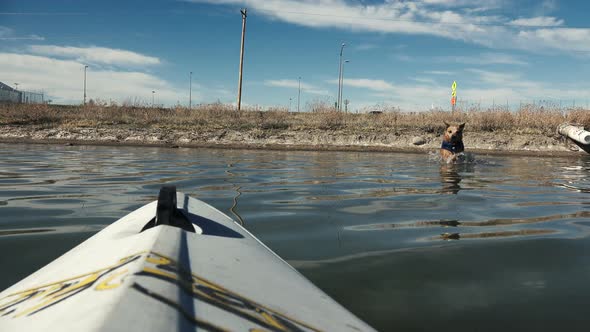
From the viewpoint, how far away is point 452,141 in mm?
9562

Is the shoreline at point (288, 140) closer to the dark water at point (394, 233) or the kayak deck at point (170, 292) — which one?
the dark water at point (394, 233)

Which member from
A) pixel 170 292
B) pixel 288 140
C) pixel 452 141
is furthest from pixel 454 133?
pixel 170 292

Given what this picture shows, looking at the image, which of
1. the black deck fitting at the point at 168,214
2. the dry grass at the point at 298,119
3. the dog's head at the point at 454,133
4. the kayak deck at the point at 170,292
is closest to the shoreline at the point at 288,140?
the dry grass at the point at 298,119

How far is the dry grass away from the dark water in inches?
436

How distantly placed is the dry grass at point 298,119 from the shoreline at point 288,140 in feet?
2.43

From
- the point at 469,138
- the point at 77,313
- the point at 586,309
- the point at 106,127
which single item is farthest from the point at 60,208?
the point at 469,138

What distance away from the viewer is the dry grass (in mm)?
17266

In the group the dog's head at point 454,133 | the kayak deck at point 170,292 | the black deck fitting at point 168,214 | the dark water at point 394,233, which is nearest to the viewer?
the kayak deck at point 170,292

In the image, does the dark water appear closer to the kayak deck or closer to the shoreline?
the kayak deck

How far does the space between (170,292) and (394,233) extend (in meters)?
2.54

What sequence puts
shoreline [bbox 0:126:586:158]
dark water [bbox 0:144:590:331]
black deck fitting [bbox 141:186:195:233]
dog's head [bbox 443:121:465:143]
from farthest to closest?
1. shoreline [bbox 0:126:586:158]
2. dog's head [bbox 443:121:465:143]
3. dark water [bbox 0:144:590:331]
4. black deck fitting [bbox 141:186:195:233]

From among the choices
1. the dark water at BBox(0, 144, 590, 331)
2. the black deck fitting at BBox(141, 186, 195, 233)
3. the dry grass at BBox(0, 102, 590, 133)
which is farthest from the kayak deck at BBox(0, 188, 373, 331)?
the dry grass at BBox(0, 102, 590, 133)

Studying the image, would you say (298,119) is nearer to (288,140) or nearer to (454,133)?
(288,140)

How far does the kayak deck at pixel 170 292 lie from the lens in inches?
33.5
